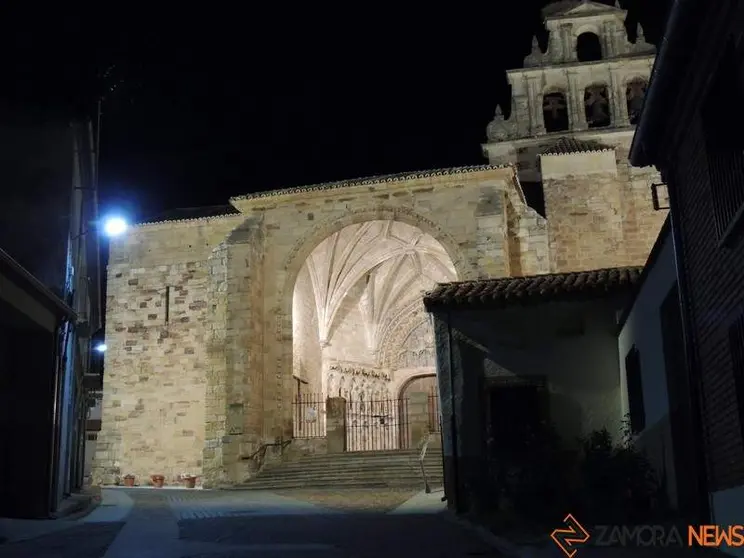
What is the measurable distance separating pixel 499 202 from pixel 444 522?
11114 mm

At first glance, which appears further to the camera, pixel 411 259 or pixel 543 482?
pixel 411 259

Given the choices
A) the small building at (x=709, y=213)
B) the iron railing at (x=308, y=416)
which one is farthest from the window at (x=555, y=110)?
the small building at (x=709, y=213)

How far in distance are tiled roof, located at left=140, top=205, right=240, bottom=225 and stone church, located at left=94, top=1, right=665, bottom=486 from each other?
18cm

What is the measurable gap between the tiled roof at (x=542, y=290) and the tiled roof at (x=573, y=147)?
13318 mm

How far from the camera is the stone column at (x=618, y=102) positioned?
26.9m

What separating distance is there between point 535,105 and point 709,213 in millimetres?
22518

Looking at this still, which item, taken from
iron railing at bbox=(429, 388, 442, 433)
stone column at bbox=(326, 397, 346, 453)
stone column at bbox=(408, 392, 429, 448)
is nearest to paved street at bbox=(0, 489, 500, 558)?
stone column at bbox=(408, 392, 429, 448)

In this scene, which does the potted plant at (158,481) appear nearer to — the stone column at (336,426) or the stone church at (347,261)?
the stone church at (347,261)

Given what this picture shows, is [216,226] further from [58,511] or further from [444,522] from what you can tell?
[444,522]

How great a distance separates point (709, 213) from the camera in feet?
21.0

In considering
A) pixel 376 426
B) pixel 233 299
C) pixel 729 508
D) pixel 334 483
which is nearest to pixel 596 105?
pixel 376 426

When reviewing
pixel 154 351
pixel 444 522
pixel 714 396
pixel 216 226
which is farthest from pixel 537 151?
pixel 714 396

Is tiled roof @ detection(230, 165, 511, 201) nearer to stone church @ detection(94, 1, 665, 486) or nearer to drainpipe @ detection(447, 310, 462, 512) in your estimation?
stone church @ detection(94, 1, 665, 486)

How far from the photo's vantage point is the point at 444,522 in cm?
1046
